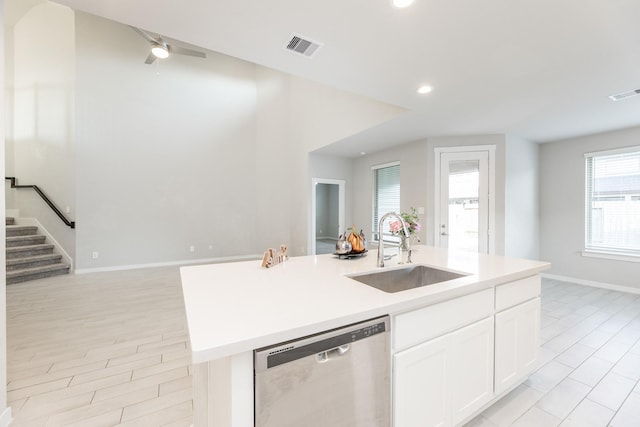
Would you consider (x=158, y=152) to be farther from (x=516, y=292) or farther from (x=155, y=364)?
(x=516, y=292)

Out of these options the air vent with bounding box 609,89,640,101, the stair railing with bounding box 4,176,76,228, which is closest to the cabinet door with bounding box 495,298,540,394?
the air vent with bounding box 609,89,640,101

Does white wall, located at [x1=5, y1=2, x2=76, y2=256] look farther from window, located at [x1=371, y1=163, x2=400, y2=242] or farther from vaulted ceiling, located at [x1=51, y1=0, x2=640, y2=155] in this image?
window, located at [x1=371, y1=163, x2=400, y2=242]

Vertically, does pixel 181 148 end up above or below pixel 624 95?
above

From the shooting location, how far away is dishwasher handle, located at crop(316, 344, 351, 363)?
0.96 metres

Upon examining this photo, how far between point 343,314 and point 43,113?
25.5 feet

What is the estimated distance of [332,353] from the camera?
100 cm

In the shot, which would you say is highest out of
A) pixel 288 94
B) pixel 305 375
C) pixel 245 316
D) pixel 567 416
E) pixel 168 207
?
pixel 288 94

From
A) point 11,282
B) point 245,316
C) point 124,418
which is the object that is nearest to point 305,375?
point 245,316

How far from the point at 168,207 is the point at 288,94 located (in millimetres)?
3813

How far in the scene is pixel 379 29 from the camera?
6.40 ft

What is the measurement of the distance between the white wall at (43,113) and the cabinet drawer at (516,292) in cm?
698

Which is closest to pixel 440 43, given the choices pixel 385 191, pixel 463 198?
pixel 463 198

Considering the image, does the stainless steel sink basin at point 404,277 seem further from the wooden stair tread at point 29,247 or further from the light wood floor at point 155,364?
the wooden stair tread at point 29,247

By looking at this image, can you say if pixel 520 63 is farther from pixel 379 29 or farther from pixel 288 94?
pixel 288 94
